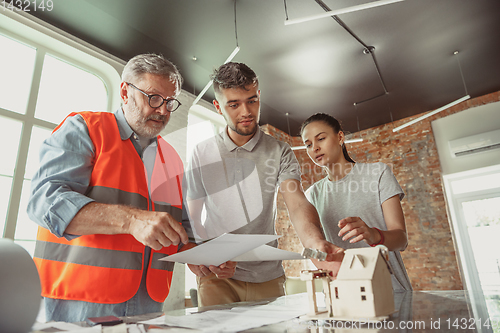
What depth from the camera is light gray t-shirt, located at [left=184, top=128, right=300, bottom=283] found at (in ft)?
5.36

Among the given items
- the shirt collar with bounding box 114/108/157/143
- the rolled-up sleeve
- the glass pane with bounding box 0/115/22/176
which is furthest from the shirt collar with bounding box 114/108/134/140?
the glass pane with bounding box 0/115/22/176

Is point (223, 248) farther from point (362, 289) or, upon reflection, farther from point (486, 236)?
point (486, 236)

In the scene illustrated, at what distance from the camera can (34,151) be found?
13.7ft

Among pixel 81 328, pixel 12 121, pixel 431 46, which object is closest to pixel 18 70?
pixel 12 121

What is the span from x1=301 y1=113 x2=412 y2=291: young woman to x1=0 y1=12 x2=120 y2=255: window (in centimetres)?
362

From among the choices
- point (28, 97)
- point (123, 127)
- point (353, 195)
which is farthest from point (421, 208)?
point (28, 97)

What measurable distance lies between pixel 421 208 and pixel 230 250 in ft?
23.8

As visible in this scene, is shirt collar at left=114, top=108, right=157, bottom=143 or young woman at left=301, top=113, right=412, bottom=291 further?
young woman at left=301, top=113, right=412, bottom=291

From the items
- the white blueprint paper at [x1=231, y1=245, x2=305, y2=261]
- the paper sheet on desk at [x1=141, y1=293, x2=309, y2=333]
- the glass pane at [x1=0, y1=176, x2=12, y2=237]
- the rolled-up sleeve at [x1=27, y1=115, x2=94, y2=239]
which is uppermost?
the glass pane at [x1=0, y1=176, x2=12, y2=237]

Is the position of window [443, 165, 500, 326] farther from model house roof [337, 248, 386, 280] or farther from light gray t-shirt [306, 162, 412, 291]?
model house roof [337, 248, 386, 280]

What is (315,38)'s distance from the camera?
16.1 feet

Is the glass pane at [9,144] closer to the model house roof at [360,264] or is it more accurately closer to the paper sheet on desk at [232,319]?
the paper sheet on desk at [232,319]

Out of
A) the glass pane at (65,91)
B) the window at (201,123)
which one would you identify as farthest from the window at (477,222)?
the glass pane at (65,91)

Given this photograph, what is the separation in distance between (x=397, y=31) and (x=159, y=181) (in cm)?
480
